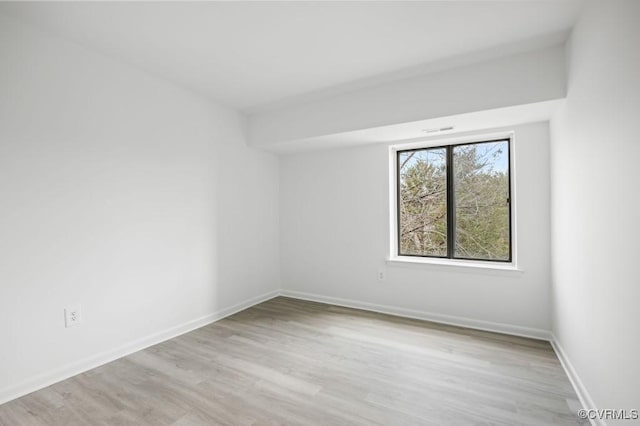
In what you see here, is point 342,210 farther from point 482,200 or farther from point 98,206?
point 98,206

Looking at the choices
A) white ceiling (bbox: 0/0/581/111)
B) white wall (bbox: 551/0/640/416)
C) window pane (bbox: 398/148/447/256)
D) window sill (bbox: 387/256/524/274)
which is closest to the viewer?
white wall (bbox: 551/0/640/416)

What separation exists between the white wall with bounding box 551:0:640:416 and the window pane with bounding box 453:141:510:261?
898mm

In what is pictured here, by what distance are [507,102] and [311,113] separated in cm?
187

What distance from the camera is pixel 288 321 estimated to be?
11.0 ft

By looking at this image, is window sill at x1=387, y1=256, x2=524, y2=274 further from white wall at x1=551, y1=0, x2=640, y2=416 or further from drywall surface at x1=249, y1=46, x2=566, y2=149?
drywall surface at x1=249, y1=46, x2=566, y2=149

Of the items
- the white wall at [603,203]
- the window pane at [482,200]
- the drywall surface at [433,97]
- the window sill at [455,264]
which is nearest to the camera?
the white wall at [603,203]

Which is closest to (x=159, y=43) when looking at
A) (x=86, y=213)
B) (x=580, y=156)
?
(x=86, y=213)

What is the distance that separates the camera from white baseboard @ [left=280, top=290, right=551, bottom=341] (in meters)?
2.89

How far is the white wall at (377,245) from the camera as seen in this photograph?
9.46ft

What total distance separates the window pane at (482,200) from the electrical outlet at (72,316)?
3.57 metres

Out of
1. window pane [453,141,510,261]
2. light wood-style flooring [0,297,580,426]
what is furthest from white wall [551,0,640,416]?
window pane [453,141,510,261]

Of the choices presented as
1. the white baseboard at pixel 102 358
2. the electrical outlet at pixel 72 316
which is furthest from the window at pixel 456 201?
the electrical outlet at pixel 72 316

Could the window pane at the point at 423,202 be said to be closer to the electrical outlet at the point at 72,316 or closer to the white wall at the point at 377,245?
the white wall at the point at 377,245

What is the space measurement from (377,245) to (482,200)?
4.15ft
